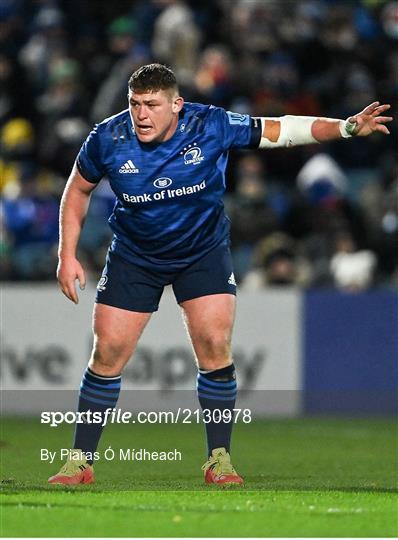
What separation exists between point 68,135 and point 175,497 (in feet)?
32.5

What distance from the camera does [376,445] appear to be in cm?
1160

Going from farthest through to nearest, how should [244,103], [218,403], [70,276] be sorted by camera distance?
[244,103] < [218,403] < [70,276]

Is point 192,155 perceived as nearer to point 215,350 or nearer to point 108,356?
point 215,350

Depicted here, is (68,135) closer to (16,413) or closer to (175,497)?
(16,413)

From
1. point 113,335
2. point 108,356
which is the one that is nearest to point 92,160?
point 113,335

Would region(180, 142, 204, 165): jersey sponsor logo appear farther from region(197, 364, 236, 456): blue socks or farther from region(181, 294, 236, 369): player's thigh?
region(197, 364, 236, 456): blue socks

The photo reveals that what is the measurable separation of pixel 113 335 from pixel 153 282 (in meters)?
0.40

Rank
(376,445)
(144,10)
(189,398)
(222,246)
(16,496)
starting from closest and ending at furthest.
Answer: (16,496), (222,246), (376,445), (189,398), (144,10)

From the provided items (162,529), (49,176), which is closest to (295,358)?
(49,176)

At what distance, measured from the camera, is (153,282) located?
8227 mm

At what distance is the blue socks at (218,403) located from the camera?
826 centimetres

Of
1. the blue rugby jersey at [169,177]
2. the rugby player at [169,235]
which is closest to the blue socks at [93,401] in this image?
the rugby player at [169,235]

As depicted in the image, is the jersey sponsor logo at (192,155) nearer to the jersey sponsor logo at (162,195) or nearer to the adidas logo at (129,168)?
the jersey sponsor logo at (162,195)

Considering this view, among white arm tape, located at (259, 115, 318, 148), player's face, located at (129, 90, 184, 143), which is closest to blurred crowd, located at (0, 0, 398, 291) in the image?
white arm tape, located at (259, 115, 318, 148)
